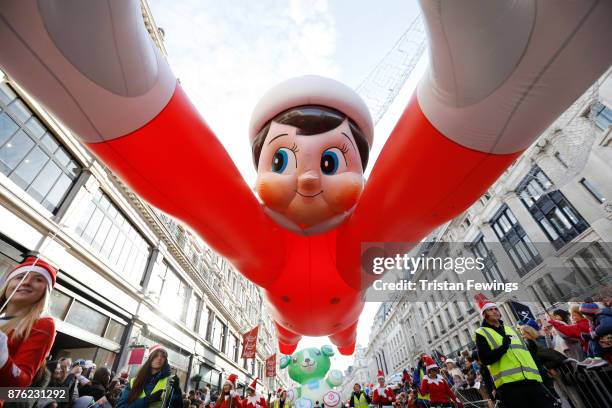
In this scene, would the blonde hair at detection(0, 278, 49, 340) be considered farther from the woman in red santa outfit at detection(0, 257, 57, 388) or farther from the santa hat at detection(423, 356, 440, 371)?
the santa hat at detection(423, 356, 440, 371)

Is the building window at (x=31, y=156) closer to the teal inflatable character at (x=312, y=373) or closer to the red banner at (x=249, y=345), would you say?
the red banner at (x=249, y=345)

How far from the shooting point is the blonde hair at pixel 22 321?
2867 millimetres

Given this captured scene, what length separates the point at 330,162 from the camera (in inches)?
73.4

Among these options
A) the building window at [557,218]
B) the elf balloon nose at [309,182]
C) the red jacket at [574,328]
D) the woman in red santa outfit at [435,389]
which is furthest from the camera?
the building window at [557,218]

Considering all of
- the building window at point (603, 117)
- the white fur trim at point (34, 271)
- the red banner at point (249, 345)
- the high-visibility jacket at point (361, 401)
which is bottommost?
the high-visibility jacket at point (361, 401)

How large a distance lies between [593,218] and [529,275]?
19.8 feet

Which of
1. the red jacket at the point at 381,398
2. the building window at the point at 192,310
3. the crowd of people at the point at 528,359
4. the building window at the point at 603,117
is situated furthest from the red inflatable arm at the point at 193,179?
the building window at the point at 603,117

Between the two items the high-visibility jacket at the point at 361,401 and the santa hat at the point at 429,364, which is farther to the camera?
the high-visibility jacket at the point at 361,401

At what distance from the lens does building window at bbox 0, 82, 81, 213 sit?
662 cm

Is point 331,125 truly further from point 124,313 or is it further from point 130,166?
point 124,313

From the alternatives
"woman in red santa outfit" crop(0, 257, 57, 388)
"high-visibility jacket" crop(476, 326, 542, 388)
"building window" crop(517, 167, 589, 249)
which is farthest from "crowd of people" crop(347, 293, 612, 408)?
"building window" crop(517, 167, 589, 249)

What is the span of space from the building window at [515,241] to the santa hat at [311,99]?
21.1 metres

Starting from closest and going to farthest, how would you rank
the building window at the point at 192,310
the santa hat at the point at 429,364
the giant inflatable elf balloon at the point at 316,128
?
the giant inflatable elf balloon at the point at 316,128
the santa hat at the point at 429,364
the building window at the point at 192,310

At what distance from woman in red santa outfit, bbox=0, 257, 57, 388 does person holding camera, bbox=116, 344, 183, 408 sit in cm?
106
